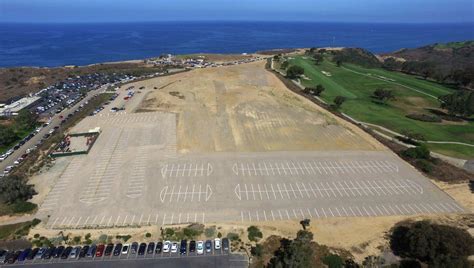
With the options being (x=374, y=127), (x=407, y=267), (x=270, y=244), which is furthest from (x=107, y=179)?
(x=374, y=127)

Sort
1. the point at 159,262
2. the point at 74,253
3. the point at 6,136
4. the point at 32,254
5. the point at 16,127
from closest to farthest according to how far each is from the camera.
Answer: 1. the point at 159,262
2. the point at 74,253
3. the point at 32,254
4. the point at 6,136
5. the point at 16,127

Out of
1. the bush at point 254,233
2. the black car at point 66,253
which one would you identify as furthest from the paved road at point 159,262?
the bush at point 254,233

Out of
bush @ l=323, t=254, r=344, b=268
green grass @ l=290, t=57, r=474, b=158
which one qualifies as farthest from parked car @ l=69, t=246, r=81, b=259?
green grass @ l=290, t=57, r=474, b=158

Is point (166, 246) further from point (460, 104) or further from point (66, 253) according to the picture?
point (460, 104)

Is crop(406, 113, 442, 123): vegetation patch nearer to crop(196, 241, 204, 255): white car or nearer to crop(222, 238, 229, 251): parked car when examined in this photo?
crop(222, 238, 229, 251): parked car

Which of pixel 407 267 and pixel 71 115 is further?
pixel 71 115

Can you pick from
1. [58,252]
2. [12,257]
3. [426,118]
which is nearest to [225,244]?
[58,252]

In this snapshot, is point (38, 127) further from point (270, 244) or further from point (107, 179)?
point (270, 244)

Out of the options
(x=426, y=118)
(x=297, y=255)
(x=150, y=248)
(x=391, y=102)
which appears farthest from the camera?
(x=391, y=102)
